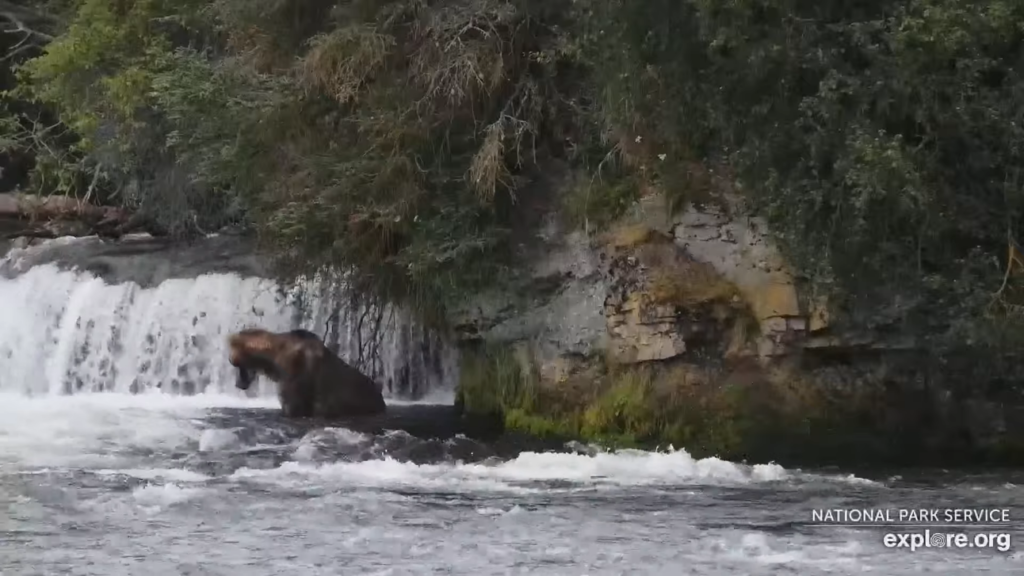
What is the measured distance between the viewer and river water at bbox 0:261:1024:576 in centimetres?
661

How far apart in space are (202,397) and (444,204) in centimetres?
447

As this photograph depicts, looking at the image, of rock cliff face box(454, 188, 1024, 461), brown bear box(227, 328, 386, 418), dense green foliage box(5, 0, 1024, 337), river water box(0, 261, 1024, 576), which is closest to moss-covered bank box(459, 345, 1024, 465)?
rock cliff face box(454, 188, 1024, 461)

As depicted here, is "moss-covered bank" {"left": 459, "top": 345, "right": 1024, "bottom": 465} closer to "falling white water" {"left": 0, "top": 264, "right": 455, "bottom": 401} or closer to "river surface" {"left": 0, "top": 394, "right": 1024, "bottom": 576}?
"river surface" {"left": 0, "top": 394, "right": 1024, "bottom": 576}

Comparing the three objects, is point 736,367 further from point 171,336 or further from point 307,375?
point 171,336

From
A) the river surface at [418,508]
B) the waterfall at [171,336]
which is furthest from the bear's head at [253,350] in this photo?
the river surface at [418,508]

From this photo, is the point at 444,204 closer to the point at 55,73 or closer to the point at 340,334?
the point at 340,334

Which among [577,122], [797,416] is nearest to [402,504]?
[797,416]

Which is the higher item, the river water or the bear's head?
the bear's head

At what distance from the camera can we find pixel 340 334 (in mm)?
13766

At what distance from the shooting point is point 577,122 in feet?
36.6

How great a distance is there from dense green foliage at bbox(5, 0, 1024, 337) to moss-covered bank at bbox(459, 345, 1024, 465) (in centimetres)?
117

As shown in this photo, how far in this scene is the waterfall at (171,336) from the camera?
13445 mm

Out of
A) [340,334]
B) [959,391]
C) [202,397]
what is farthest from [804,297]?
[202,397]

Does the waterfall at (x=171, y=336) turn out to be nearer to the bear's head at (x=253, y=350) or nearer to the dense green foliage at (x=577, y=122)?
the bear's head at (x=253, y=350)
